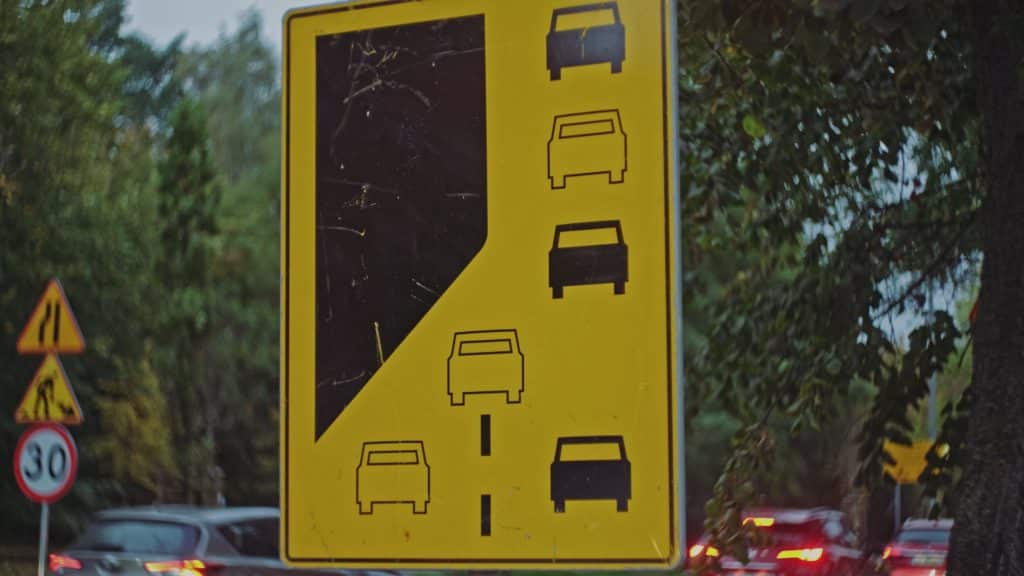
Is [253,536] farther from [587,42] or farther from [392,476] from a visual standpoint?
[587,42]

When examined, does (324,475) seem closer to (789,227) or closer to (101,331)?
(789,227)

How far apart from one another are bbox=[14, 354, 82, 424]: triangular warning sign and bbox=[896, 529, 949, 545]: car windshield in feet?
34.8

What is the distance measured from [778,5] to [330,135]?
3.26 metres

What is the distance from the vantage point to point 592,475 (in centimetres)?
245

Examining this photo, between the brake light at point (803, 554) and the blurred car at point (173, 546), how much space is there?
7984 millimetres

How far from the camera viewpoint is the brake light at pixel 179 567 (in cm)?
1350

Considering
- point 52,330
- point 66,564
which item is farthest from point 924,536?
point 52,330

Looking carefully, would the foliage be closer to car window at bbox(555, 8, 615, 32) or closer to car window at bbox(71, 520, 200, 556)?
car window at bbox(555, 8, 615, 32)

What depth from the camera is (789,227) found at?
347 inches

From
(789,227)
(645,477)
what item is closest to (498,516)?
(645,477)

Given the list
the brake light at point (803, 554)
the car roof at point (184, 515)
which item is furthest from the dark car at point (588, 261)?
the brake light at point (803, 554)

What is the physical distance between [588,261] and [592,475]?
0.37 metres

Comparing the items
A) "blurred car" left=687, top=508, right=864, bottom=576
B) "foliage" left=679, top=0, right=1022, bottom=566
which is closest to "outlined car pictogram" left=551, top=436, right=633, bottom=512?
"foliage" left=679, top=0, right=1022, bottom=566

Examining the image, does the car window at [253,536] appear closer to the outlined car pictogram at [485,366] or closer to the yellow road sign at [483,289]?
the yellow road sign at [483,289]
